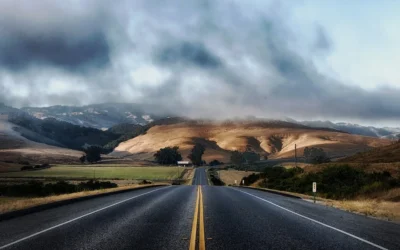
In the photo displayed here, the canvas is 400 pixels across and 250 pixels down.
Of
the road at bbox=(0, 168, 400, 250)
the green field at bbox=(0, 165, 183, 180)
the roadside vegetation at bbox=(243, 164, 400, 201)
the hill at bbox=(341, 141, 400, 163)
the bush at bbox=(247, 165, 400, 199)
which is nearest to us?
the road at bbox=(0, 168, 400, 250)

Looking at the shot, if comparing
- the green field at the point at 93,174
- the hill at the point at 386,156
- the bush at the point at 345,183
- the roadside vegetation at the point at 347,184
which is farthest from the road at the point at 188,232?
the green field at the point at 93,174

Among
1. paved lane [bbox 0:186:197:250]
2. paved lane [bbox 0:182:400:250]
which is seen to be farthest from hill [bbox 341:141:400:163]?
paved lane [bbox 0:186:197:250]

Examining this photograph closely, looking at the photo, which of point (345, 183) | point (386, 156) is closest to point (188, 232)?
point (345, 183)

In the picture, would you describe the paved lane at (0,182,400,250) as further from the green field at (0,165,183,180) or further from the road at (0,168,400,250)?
the green field at (0,165,183,180)

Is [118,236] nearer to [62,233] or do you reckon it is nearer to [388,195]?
[62,233]

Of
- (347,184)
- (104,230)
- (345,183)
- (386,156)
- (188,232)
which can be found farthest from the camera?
(386,156)

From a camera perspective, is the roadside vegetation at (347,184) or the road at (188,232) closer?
the road at (188,232)

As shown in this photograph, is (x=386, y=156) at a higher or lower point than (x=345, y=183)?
higher

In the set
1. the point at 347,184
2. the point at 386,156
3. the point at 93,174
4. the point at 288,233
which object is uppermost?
the point at 386,156

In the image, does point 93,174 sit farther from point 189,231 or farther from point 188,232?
point 188,232

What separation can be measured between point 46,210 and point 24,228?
6264mm

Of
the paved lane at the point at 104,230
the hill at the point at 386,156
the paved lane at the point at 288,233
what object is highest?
the hill at the point at 386,156

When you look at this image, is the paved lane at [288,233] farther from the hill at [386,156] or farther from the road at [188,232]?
the hill at [386,156]

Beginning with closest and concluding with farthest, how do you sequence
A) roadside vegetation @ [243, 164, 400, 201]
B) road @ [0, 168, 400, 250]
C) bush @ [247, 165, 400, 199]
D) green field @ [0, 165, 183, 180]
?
road @ [0, 168, 400, 250]
roadside vegetation @ [243, 164, 400, 201]
bush @ [247, 165, 400, 199]
green field @ [0, 165, 183, 180]
